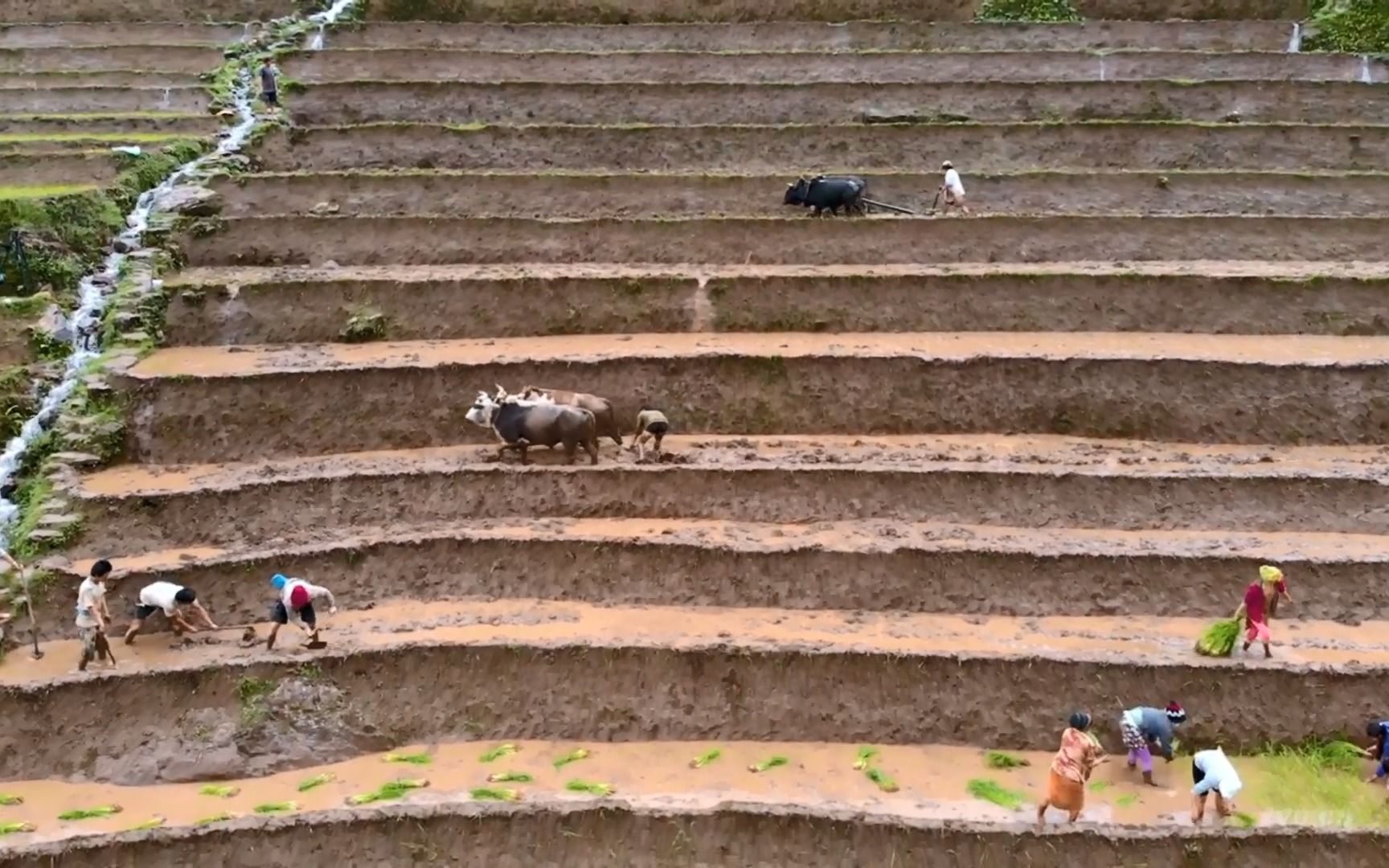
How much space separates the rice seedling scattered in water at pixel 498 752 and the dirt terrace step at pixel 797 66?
54.1ft

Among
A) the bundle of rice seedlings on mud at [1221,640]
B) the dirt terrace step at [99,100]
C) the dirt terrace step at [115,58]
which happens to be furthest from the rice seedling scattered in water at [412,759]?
the dirt terrace step at [115,58]

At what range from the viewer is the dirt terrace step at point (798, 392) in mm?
14297

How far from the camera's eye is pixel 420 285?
16234 millimetres

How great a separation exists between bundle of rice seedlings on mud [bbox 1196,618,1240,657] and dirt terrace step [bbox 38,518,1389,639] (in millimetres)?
954

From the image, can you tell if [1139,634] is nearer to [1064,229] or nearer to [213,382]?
[1064,229]

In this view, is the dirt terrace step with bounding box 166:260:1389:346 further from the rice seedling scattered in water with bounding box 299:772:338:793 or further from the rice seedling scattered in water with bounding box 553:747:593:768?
the rice seedling scattered in water with bounding box 299:772:338:793

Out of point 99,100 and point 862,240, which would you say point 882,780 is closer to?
point 862,240

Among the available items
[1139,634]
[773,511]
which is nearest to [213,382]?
[773,511]

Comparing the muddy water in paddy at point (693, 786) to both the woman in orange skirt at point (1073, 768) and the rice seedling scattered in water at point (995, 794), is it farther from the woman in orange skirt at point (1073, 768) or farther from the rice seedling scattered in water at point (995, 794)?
the woman in orange skirt at point (1073, 768)

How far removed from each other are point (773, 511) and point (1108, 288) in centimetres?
709

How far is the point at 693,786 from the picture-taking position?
9992 millimetres

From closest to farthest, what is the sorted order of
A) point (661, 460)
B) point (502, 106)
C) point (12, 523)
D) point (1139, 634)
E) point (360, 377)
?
point (1139, 634)
point (12, 523)
point (661, 460)
point (360, 377)
point (502, 106)

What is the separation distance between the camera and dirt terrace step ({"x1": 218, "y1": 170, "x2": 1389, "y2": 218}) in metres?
18.8

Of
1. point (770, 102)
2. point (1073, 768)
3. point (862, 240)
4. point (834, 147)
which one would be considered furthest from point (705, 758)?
point (770, 102)
